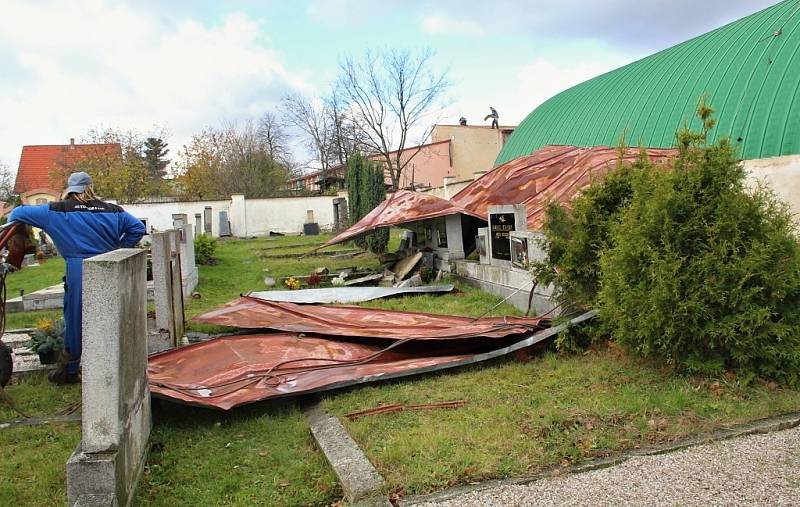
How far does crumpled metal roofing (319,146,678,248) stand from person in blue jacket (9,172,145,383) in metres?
7.94

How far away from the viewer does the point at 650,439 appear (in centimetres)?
407

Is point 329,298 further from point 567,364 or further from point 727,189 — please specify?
point 727,189

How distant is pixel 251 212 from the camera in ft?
111

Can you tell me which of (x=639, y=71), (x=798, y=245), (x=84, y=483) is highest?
(x=639, y=71)

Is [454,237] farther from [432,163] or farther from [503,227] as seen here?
[432,163]

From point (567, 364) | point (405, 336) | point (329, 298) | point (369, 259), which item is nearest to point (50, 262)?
point (369, 259)

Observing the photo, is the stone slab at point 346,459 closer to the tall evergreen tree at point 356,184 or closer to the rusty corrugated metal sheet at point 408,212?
the rusty corrugated metal sheet at point 408,212

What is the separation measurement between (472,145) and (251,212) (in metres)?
18.0

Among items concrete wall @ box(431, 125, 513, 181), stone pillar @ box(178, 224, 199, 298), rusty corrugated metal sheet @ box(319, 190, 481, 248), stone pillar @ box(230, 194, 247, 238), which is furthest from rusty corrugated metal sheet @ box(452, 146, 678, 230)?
concrete wall @ box(431, 125, 513, 181)

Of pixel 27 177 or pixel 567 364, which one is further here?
pixel 27 177

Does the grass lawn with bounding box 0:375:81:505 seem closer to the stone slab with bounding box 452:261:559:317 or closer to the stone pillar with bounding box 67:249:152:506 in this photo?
the stone pillar with bounding box 67:249:152:506

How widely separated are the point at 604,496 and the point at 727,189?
125 inches

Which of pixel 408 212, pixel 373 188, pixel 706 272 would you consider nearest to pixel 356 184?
pixel 373 188

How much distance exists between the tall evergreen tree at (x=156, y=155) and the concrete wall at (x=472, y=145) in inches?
907
